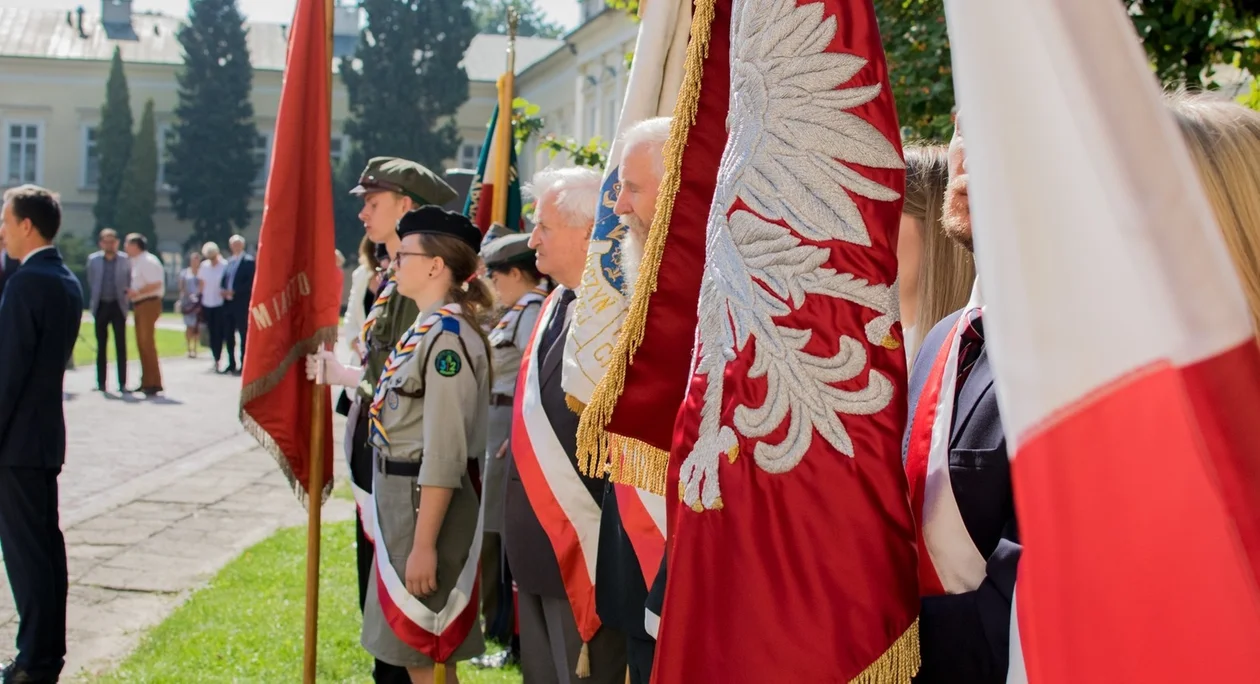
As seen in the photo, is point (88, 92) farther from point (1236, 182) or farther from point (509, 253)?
point (1236, 182)

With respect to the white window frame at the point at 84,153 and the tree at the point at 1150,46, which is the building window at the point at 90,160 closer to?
the white window frame at the point at 84,153

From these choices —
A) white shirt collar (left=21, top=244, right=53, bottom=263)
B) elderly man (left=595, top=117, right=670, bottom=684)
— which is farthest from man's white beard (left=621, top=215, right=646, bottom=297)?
white shirt collar (left=21, top=244, right=53, bottom=263)

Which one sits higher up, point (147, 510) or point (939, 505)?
point (939, 505)

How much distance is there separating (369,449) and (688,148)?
250 centimetres

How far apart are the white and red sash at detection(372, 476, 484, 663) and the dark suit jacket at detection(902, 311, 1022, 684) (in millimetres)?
2447

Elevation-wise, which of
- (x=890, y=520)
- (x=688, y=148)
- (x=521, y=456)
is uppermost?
(x=688, y=148)

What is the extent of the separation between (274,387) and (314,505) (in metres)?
0.49

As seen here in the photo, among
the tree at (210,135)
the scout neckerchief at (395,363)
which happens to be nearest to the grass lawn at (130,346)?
the scout neckerchief at (395,363)

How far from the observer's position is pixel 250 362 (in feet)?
15.0

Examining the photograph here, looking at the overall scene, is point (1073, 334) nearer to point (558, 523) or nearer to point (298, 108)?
point (558, 523)

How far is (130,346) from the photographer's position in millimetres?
23422

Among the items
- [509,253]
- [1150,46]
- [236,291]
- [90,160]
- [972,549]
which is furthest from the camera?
[90,160]

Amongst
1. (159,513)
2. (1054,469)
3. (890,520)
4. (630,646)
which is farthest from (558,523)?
(159,513)

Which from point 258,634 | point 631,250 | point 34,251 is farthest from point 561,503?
point 34,251
